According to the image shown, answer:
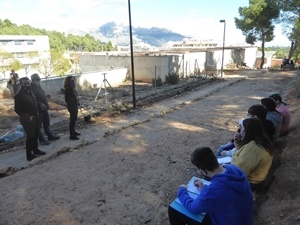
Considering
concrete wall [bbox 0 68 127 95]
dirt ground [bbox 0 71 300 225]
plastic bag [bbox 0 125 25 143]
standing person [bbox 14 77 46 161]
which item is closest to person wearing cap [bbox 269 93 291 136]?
dirt ground [bbox 0 71 300 225]

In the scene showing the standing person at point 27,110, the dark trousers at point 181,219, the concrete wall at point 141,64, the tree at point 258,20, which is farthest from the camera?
the tree at point 258,20

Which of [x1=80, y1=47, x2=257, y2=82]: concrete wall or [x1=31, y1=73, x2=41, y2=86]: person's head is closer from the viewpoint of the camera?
[x1=31, y1=73, x2=41, y2=86]: person's head

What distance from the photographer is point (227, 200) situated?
215 centimetres

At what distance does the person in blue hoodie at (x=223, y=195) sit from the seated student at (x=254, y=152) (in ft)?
2.47

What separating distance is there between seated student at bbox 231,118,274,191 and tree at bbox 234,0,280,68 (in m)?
27.2

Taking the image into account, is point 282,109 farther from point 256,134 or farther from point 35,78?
point 35,78

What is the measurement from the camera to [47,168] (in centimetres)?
509

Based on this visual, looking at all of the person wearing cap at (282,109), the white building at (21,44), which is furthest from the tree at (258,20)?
the white building at (21,44)

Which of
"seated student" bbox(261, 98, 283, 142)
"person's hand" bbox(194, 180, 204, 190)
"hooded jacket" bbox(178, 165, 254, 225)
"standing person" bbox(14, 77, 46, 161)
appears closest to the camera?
"hooded jacket" bbox(178, 165, 254, 225)

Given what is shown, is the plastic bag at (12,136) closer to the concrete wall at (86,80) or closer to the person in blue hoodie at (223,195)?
the person in blue hoodie at (223,195)

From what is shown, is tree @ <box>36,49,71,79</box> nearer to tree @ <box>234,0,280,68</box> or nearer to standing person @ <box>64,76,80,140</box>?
tree @ <box>234,0,280,68</box>

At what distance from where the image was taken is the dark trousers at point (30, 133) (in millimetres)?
5340

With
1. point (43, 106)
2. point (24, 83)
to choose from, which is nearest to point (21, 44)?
point (43, 106)

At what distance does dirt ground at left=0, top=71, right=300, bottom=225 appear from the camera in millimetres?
3436
